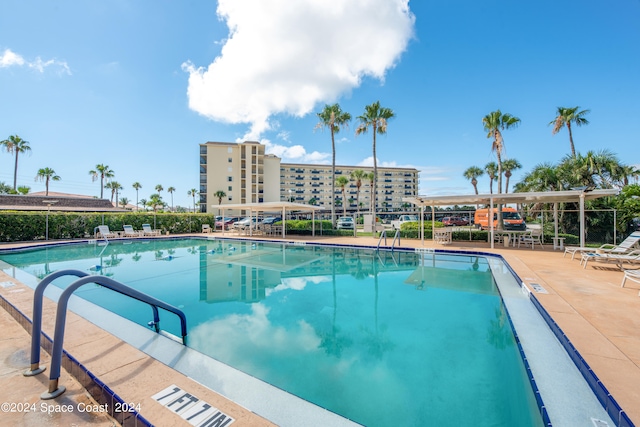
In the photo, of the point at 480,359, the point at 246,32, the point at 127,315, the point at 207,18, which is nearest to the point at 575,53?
the point at 246,32

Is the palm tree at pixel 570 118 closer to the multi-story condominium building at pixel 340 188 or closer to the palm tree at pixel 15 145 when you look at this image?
the multi-story condominium building at pixel 340 188

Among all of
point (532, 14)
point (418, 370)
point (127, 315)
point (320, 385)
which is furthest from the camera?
point (532, 14)

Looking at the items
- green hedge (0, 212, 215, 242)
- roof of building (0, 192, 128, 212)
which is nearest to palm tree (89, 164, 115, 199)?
roof of building (0, 192, 128, 212)

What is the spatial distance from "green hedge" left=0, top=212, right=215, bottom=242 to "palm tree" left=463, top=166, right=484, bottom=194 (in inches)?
1764

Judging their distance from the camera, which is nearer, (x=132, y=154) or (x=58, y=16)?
(x=58, y=16)

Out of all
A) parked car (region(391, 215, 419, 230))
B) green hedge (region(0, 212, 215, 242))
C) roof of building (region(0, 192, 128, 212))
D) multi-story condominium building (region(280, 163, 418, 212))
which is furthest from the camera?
multi-story condominium building (region(280, 163, 418, 212))

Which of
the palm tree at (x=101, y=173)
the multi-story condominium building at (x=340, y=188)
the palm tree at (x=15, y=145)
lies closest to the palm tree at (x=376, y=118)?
the multi-story condominium building at (x=340, y=188)

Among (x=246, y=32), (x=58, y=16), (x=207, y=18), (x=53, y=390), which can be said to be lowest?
(x=53, y=390)

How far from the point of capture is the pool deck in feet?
6.64

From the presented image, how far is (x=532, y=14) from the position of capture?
10.6 m

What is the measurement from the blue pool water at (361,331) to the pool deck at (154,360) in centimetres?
74

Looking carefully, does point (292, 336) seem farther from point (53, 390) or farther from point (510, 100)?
point (510, 100)

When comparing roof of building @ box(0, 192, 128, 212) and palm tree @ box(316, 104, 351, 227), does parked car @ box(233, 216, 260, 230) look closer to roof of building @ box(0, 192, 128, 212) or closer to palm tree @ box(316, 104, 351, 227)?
palm tree @ box(316, 104, 351, 227)

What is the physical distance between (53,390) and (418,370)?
12.1 ft
